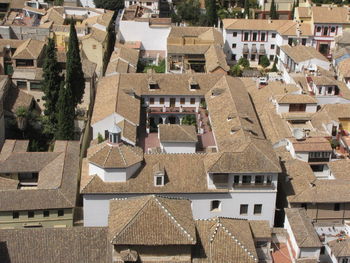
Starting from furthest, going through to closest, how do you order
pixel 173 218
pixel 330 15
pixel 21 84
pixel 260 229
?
pixel 330 15 < pixel 21 84 < pixel 260 229 < pixel 173 218

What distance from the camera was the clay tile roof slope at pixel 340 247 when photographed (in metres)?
44.1

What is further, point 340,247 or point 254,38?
point 254,38

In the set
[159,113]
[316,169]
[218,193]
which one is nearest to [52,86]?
[159,113]

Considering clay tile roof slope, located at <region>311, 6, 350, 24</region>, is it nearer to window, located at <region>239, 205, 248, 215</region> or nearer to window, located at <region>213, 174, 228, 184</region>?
window, located at <region>239, 205, 248, 215</region>

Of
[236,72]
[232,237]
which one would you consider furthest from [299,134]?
[236,72]

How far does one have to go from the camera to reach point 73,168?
182 ft

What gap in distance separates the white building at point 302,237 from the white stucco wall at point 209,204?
400 centimetres

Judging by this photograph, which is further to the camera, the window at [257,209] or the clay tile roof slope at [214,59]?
the clay tile roof slope at [214,59]

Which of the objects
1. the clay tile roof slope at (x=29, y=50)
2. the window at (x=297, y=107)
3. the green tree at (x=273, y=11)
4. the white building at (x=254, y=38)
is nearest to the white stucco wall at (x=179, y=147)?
the window at (x=297, y=107)

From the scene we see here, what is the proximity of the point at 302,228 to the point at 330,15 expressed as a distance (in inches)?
2039

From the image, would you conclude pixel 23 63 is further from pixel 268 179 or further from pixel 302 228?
pixel 302 228

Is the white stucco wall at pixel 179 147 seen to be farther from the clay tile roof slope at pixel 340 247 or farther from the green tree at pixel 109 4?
the green tree at pixel 109 4

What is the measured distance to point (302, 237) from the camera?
44.1 meters

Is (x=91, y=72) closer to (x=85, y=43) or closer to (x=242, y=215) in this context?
(x=85, y=43)
